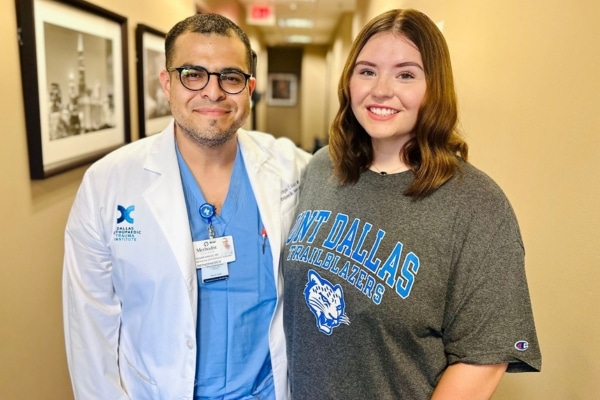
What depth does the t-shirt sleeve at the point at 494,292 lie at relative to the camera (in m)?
0.90

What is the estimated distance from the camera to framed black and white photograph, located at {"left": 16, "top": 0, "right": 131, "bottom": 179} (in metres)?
1.52

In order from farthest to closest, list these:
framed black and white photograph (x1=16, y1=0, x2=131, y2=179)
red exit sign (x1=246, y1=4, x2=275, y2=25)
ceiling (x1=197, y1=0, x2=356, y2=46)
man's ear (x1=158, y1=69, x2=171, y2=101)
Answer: red exit sign (x1=246, y1=4, x2=275, y2=25) < ceiling (x1=197, y1=0, x2=356, y2=46) < framed black and white photograph (x1=16, y1=0, x2=131, y2=179) < man's ear (x1=158, y1=69, x2=171, y2=101)

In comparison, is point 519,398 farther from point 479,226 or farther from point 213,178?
point 213,178

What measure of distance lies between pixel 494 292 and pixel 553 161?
432 millimetres

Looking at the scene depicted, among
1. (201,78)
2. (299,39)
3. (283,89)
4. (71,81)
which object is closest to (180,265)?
(201,78)

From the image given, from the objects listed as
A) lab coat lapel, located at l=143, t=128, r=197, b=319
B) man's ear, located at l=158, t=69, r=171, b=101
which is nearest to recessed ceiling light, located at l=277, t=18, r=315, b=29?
man's ear, located at l=158, t=69, r=171, b=101

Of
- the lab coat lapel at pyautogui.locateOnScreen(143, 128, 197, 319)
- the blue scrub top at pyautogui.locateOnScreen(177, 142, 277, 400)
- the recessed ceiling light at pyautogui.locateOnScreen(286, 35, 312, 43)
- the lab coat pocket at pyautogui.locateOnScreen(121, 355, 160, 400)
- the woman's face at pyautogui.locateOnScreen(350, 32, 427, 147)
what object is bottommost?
the lab coat pocket at pyautogui.locateOnScreen(121, 355, 160, 400)

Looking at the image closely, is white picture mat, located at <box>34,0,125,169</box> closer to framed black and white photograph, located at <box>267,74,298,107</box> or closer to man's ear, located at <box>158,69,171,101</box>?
man's ear, located at <box>158,69,171,101</box>

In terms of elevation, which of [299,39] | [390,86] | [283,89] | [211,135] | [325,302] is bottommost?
[325,302]

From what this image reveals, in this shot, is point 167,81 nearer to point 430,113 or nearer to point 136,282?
point 136,282

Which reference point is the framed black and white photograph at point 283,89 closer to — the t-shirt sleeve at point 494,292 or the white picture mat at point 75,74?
the white picture mat at point 75,74

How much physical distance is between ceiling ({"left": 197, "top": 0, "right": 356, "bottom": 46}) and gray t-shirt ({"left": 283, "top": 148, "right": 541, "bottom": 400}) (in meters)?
3.89

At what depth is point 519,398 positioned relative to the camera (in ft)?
4.22

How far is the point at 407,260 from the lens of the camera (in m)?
0.99
